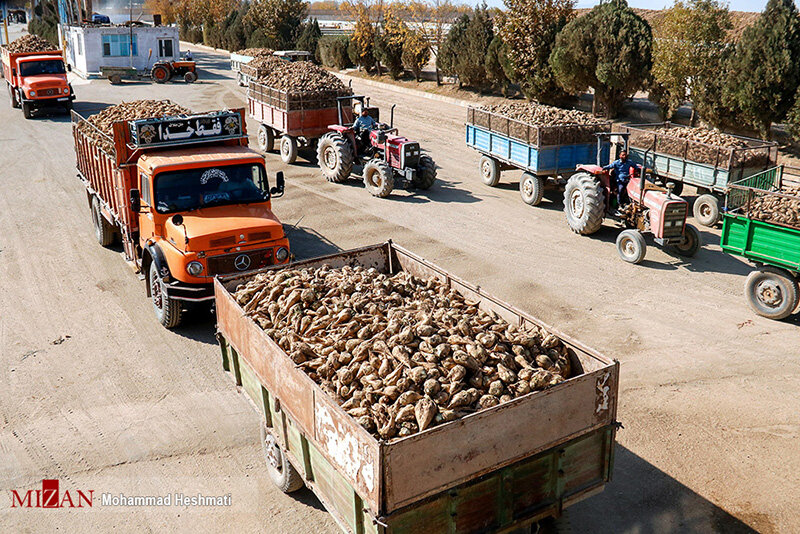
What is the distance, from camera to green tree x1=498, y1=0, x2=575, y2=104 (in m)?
29.9

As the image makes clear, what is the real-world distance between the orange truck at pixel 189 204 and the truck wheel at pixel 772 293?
7.86 metres

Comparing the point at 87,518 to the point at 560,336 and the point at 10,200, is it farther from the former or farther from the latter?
the point at 10,200

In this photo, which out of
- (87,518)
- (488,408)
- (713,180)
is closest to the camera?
(488,408)

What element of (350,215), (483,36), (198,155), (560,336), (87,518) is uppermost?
(483,36)

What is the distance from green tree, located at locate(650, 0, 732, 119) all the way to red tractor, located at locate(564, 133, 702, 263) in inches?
A: 388

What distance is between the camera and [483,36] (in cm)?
3409

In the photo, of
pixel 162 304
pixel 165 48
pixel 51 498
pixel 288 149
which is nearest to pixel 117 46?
pixel 165 48

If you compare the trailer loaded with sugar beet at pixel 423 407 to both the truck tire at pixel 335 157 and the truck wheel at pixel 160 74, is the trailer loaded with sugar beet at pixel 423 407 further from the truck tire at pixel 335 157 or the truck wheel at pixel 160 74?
the truck wheel at pixel 160 74

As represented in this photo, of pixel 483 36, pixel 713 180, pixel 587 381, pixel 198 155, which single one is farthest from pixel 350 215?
pixel 483 36

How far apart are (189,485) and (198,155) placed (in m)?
5.83

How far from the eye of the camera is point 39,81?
28500 mm

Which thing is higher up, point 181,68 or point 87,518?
point 181,68

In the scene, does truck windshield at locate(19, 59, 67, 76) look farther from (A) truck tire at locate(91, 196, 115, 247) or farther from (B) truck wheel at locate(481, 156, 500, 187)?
(B) truck wheel at locate(481, 156, 500, 187)

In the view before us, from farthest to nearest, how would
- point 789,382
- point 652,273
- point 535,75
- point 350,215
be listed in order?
1. point 535,75
2. point 350,215
3. point 652,273
4. point 789,382
